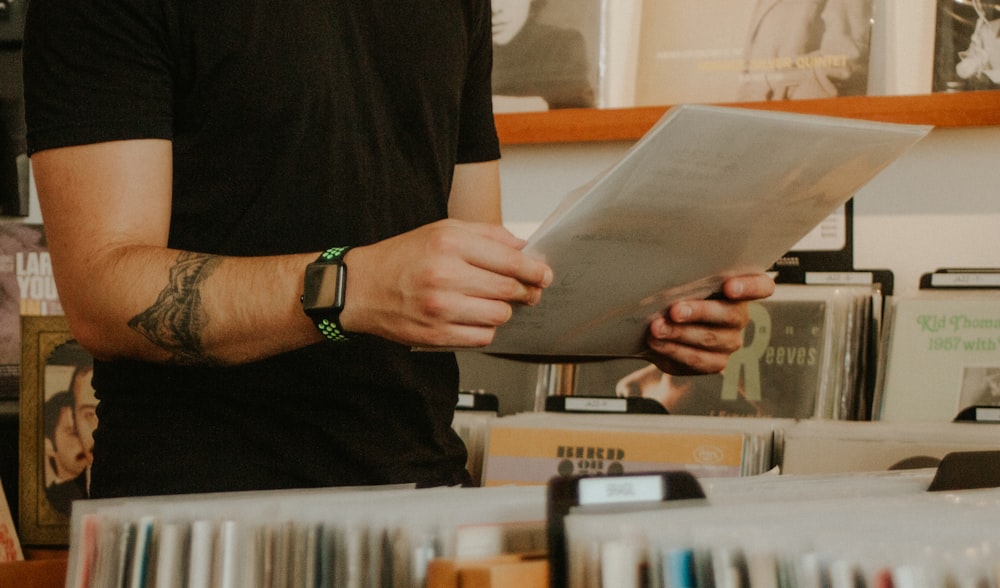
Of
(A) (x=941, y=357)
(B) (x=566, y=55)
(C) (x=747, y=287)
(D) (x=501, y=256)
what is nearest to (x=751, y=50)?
(B) (x=566, y=55)

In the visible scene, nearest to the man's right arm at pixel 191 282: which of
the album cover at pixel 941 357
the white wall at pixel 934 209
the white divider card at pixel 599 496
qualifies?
the white divider card at pixel 599 496

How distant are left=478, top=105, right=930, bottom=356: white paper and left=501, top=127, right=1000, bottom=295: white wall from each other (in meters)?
0.87

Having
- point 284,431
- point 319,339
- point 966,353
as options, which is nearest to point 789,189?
point 319,339

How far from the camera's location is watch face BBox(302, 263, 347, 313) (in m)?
0.76

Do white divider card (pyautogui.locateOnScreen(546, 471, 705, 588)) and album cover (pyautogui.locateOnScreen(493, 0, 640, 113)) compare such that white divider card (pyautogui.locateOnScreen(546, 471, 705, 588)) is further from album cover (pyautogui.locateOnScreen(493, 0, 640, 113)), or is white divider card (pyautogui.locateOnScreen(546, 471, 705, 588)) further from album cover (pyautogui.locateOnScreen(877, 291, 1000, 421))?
album cover (pyautogui.locateOnScreen(493, 0, 640, 113))

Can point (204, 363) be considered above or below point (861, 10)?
below

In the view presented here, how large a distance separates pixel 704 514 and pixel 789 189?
457 mm

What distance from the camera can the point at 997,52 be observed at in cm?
165

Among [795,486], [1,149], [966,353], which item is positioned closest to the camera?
[795,486]

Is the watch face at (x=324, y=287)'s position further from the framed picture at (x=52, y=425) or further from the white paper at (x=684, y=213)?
the framed picture at (x=52, y=425)

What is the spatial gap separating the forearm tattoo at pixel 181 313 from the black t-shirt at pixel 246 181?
0.10 meters

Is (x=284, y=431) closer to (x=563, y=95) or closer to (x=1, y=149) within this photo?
(x=563, y=95)

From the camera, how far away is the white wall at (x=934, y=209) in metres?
1.73

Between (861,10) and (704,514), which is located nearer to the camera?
(704,514)
